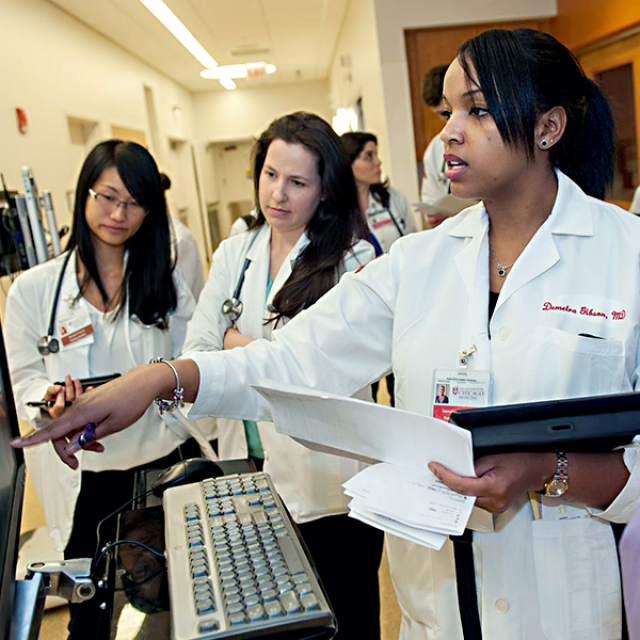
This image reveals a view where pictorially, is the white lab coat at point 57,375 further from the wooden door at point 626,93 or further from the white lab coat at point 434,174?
the wooden door at point 626,93

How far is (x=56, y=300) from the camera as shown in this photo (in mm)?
2156

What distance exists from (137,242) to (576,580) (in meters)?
1.67

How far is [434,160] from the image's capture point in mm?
4328

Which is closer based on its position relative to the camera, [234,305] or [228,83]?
[234,305]

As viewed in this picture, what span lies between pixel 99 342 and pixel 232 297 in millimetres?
423

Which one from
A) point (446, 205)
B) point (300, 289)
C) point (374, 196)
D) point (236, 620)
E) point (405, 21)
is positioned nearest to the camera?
point (236, 620)

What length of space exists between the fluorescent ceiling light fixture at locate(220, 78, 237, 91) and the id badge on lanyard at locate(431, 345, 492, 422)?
11.9 meters

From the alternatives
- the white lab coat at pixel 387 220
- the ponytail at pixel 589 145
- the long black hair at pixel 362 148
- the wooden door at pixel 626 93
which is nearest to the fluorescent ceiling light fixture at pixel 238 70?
the wooden door at pixel 626 93

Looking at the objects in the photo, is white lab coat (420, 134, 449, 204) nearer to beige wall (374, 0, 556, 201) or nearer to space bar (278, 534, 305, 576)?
beige wall (374, 0, 556, 201)

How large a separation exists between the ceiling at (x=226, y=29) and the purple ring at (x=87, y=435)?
6417mm

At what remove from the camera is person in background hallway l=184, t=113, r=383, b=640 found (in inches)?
74.6

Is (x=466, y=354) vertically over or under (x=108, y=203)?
under

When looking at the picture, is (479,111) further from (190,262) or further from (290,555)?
(190,262)

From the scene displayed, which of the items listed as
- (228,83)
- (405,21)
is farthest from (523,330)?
(228,83)
